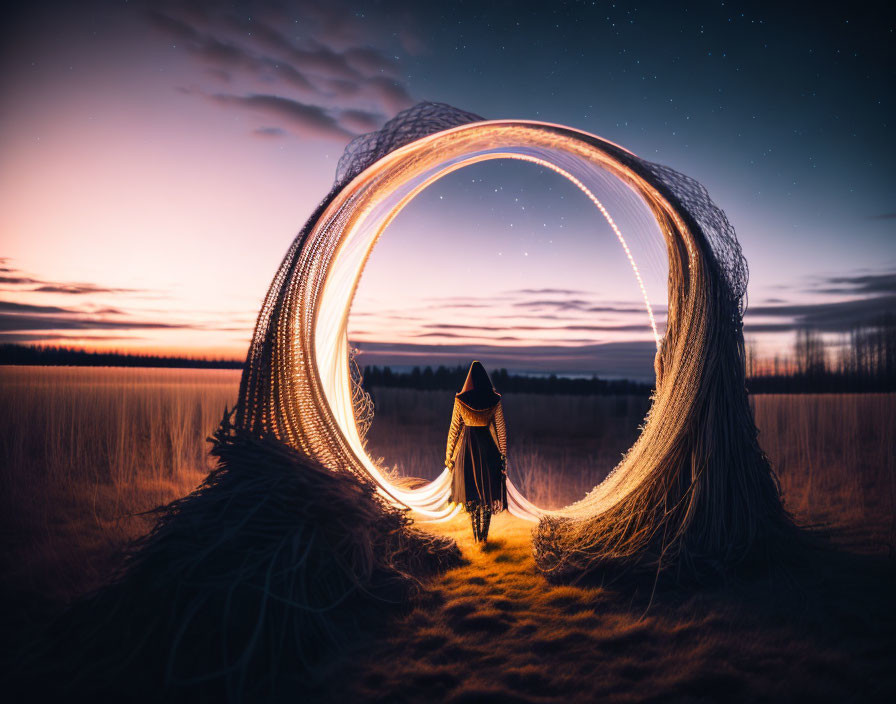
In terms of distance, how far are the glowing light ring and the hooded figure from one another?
64 centimetres

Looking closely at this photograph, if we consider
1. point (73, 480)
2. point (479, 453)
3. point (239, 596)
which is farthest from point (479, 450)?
point (73, 480)

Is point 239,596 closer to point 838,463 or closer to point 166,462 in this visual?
point 166,462

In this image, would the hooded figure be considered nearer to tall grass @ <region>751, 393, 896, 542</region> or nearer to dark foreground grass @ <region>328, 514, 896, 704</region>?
dark foreground grass @ <region>328, 514, 896, 704</region>

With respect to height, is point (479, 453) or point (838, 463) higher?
point (479, 453)

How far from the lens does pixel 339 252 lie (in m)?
4.89

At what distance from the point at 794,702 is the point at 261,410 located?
154 inches

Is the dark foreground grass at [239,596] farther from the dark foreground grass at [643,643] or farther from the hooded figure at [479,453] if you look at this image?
the hooded figure at [479,453]

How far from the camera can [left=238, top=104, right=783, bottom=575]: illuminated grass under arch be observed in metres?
4.02

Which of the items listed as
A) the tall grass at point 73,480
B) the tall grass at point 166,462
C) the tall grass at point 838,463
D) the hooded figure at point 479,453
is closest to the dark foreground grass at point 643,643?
the hooded figure at point 479,453

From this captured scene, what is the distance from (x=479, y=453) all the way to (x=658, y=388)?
185 centimetres

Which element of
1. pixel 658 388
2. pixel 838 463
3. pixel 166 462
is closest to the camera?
pixel 658 388

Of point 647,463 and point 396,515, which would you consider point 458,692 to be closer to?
point 396,515

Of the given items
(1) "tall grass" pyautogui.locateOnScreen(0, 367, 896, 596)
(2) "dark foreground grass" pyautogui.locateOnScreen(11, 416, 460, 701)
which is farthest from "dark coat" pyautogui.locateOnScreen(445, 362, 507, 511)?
(1) "tall grass" pyautogui.locateOnScreen(0, 367, 896, 596)

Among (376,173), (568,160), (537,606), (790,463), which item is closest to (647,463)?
(537,606)
